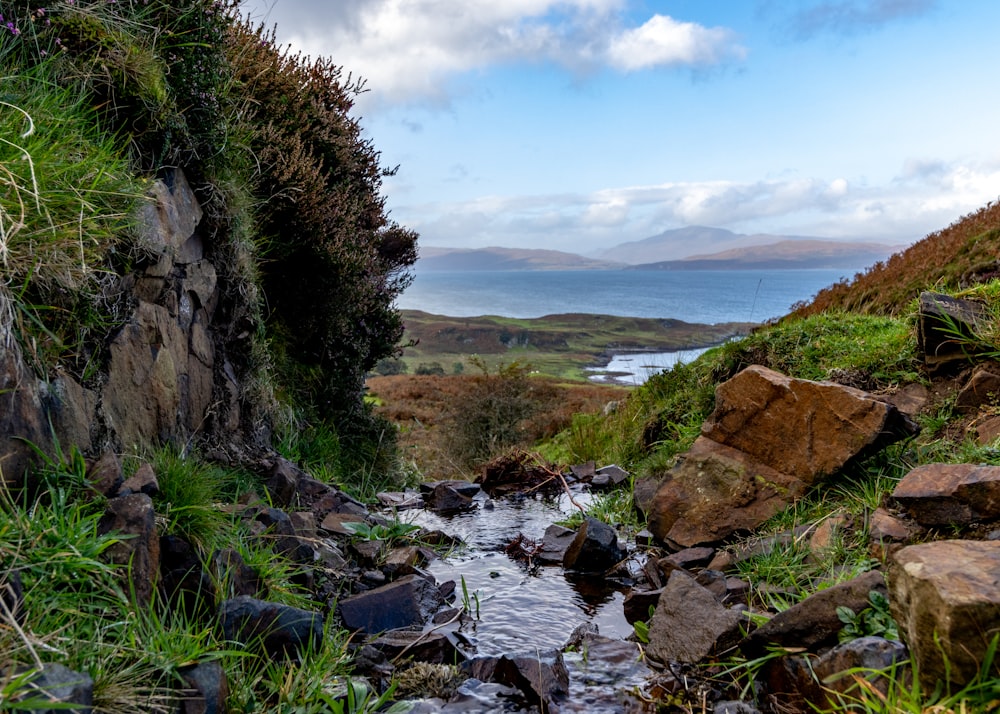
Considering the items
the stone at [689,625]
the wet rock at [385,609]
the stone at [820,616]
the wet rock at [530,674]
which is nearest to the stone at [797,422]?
the stone at [689,625]

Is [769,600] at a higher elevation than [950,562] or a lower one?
lower

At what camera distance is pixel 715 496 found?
17.9 feet

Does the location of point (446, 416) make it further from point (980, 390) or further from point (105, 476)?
point (105, 476)

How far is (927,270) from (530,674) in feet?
30.4

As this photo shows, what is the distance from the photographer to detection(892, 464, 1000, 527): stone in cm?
359

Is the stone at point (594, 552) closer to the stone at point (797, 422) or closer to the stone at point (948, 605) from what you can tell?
the stone at point (797, 422)

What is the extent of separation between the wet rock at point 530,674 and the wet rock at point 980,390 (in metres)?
3.44

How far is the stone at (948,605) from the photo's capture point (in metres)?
2.45

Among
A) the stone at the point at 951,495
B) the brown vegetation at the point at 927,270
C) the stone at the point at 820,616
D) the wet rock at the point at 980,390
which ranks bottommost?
the stone at the point at 820,616

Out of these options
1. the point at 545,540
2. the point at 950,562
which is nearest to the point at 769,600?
the point at 950,562

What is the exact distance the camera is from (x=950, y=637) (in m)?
2.49

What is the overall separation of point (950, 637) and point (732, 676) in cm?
128

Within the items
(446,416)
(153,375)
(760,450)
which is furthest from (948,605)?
(446,416)

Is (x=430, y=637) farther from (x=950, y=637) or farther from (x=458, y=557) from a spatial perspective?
(x=950, y=637)
